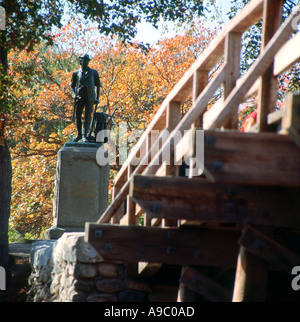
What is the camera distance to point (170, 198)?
4.61m

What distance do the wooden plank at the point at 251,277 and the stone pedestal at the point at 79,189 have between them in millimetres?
6992

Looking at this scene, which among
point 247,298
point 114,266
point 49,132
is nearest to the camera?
point 247,298

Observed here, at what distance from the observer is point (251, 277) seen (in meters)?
5.02

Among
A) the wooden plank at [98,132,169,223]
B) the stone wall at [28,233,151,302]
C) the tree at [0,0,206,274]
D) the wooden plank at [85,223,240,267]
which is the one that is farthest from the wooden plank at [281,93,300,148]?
the tree at [0,0,206,274]

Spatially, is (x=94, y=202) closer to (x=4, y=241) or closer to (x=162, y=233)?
(x=4, y=241)

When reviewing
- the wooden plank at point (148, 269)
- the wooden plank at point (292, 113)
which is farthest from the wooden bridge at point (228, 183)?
the wooden plank at point (148, 269)

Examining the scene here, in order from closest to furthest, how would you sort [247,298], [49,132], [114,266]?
[247,298], [114,266], [49,132]

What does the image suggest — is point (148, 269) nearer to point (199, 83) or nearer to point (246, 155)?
point (199, 83)

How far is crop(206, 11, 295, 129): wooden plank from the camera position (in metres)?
4.16

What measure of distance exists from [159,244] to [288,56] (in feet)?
7.55

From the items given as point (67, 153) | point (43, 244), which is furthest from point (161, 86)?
point (43, 244)

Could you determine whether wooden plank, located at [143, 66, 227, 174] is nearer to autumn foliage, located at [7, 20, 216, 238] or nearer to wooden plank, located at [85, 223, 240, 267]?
wooden plank, located at [85, 223, 240, 267]

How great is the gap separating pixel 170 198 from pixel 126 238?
1179 millimetres

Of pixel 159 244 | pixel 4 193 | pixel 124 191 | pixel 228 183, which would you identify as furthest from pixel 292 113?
pixel 4 193
